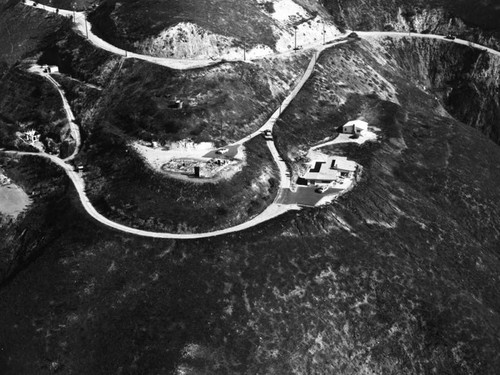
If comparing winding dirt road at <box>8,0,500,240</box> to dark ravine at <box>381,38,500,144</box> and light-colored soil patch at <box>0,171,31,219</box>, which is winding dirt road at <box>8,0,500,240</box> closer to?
dark ravine at <box>381,38,500,144</box>

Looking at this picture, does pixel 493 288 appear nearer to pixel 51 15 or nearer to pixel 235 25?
pixel 235 25

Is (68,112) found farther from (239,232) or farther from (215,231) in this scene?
(239,232)

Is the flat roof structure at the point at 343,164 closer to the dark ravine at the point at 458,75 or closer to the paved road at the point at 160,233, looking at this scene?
the paved road at the point at 160,233

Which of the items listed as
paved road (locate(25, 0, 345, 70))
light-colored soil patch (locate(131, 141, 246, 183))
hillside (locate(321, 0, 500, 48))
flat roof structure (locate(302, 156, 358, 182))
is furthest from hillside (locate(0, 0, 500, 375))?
hillside (locate(321, 0, 500, 48))

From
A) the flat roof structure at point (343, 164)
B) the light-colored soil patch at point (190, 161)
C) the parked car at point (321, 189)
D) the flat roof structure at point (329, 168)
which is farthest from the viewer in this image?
the flat roof structure at point (343, 164)

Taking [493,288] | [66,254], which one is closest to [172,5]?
[66,254]

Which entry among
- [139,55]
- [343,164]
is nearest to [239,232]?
[343,164]

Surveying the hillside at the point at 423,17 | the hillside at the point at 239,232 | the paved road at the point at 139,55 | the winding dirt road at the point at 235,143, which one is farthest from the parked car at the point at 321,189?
the hillside at the point at 423,17
